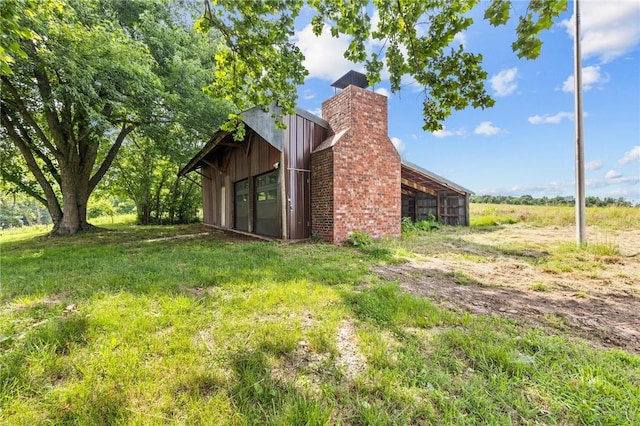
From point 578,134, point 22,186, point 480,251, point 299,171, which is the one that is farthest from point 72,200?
point 578,134

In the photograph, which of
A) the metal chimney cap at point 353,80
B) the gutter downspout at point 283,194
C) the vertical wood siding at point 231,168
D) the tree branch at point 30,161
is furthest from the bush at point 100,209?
the metal chimney cap at point 353,80

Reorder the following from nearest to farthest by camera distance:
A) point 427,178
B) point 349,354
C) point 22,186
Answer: point 349,354
point 22,186
point 427,178

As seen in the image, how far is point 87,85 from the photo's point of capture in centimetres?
651

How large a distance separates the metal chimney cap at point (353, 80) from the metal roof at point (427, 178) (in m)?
4.40

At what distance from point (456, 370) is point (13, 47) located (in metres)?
4.74

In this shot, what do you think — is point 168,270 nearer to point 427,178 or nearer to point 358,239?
point 358,239

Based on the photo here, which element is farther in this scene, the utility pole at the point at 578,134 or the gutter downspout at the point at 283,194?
the gutter downspout at the point at 283,194

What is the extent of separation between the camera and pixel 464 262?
5348 mm

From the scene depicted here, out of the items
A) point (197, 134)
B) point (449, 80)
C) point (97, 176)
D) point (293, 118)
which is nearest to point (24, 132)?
point (97, 176)

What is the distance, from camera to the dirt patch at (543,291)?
2514 millimetres

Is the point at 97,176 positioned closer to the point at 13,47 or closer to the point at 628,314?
the point at 13,47

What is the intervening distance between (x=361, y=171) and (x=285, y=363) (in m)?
6.59

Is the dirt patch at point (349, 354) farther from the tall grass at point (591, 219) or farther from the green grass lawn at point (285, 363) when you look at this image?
the tall grass at point (591, 219)

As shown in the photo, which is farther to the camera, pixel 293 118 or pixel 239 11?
pixel 293 118
